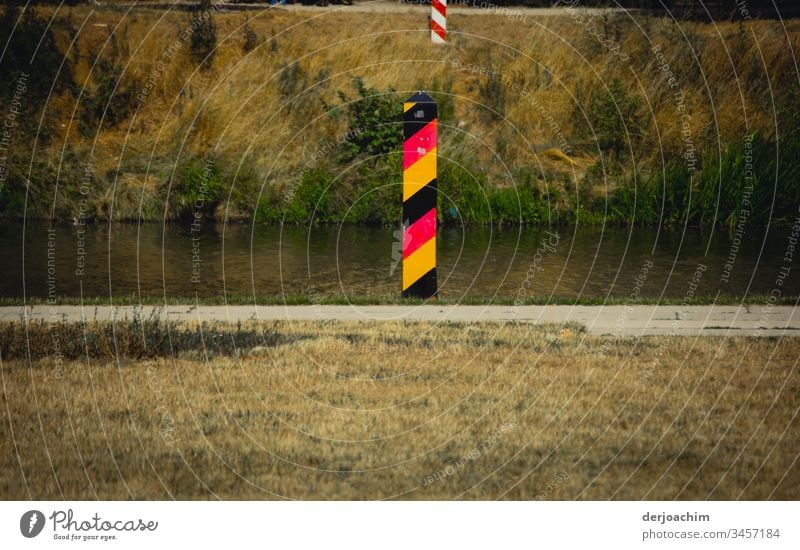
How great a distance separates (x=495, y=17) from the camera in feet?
85.7

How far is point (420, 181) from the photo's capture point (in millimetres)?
9906

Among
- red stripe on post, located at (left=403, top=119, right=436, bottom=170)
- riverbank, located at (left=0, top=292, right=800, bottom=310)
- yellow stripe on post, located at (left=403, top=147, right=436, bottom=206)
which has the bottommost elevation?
riverbank, located at (left=0, top=292, right=800, bottom=310)

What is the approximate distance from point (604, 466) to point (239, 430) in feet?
6.50

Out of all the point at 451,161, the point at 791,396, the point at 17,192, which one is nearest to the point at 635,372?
the point at 791,396

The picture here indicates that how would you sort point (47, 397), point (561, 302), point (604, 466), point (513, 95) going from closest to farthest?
point (604, 466), point (47, 397), point (561, 302), point (513, 95)

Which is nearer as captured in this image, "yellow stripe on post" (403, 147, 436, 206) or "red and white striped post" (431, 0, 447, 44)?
"yellow stripe on post" (403, 147, 436, 206)

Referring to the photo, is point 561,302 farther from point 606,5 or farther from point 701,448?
point 606,5
